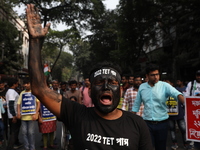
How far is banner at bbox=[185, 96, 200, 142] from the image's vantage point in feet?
14.8

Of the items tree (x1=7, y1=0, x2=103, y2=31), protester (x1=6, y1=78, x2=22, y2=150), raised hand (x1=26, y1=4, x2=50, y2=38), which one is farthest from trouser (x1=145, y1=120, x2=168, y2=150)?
tree (x1=7, y1=0, x2=103, y2=31)

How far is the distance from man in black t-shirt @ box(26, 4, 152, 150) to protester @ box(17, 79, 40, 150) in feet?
12.9

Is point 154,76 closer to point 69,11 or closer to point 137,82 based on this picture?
point 137,82

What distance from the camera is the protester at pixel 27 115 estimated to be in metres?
5.55

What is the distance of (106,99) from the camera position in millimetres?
1934

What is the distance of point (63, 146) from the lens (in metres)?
5.30

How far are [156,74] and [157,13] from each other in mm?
14933

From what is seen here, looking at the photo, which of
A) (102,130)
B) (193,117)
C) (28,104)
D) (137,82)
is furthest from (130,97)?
(102,130)

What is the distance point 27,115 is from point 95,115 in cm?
412

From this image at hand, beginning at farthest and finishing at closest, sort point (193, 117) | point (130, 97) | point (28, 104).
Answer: point (130, 97), point (28, 104), point (193, 117)

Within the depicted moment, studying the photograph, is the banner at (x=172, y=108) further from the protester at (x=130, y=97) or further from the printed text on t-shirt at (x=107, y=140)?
the printed text on t-shirt at (x=107, y=140)

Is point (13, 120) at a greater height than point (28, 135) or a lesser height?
greater

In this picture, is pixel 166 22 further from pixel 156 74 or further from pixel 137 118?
pixel 137 118

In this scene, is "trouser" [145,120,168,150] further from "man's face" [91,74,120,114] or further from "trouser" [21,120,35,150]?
"trouser" [21,120,35,150]
